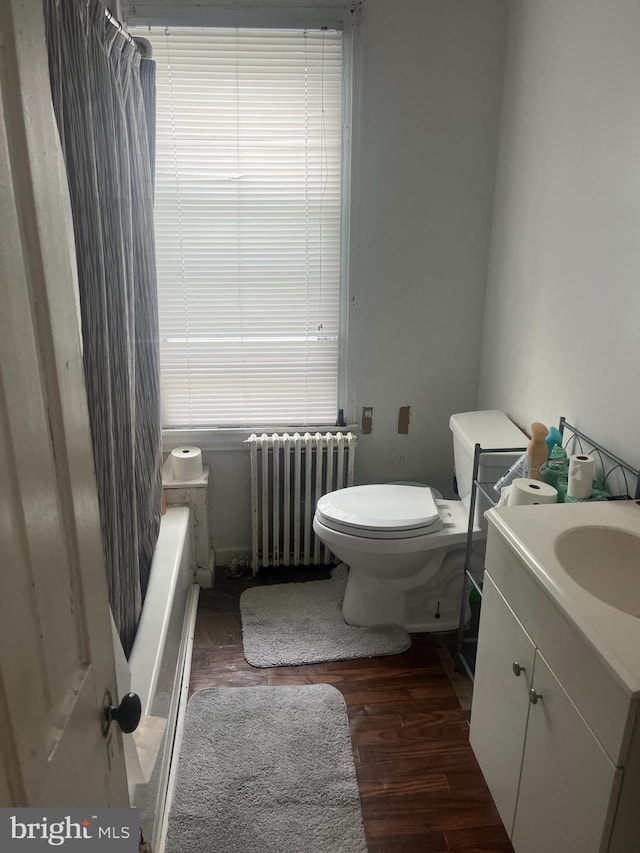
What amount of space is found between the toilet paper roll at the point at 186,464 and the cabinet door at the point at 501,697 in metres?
1.36

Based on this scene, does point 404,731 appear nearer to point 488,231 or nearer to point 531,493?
point 531,493

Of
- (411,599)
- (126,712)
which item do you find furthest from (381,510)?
(126,712)

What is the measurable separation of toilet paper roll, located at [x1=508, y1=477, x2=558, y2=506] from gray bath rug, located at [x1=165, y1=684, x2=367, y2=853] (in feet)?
2.99

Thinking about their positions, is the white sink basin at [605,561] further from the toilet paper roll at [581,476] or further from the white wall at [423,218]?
the white wall at [423,218]

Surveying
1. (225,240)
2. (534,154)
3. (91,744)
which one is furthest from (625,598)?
(225,240)

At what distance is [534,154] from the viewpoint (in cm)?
212

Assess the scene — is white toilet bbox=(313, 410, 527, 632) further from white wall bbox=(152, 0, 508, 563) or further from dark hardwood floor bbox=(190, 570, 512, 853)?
white wall bbox=(152, 0, 508, 563)

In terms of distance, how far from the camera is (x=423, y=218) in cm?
248

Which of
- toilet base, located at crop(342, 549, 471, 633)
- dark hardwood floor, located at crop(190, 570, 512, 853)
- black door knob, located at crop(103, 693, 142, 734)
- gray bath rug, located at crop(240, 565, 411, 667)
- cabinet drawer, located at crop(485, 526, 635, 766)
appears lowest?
dark hardwood floor, located at crop(190, 570, 512, 853)

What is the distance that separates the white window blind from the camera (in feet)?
7.57

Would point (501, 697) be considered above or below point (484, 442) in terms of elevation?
below

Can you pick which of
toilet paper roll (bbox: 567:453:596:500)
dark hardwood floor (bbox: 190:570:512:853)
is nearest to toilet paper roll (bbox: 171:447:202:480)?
dark hardwood floor (bbox: 190:570:512:853)

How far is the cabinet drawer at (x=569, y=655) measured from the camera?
1.00 metres

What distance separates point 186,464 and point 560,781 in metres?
1.74
